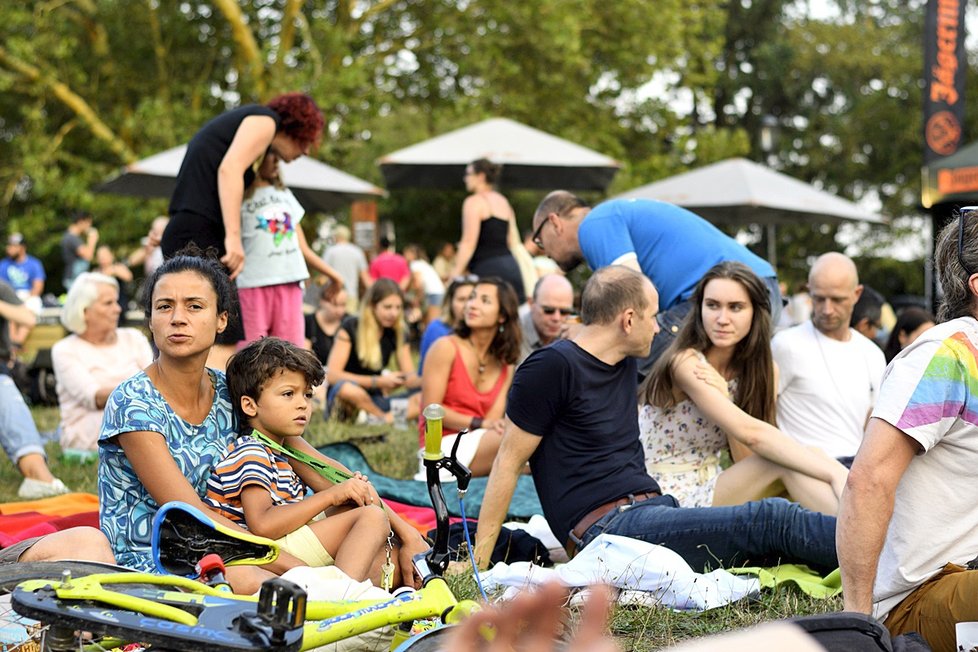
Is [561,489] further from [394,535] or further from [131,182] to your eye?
[131,182]

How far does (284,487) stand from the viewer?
11.8 feet

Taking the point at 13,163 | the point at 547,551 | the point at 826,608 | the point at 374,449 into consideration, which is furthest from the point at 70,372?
the point at 13,163

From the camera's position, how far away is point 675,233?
5.59 meters

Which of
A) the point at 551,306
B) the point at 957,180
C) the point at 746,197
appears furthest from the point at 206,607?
the point at 746,197

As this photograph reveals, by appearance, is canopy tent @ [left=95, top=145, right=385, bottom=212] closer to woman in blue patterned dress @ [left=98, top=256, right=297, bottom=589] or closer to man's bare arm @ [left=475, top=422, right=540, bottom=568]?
man's bare arm @ [left=475, top=422, right=540, bottom=568]

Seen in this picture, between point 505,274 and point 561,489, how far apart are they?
483 centimetres

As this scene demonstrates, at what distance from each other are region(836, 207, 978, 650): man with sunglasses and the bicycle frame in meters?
0.96

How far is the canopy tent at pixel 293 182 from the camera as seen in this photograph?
12.7 meters

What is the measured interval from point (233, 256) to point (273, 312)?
633mm

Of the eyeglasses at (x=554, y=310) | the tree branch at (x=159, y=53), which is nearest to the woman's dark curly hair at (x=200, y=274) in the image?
the eyeglasses at (x=554, y=310)

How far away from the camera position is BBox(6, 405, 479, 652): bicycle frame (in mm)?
2055

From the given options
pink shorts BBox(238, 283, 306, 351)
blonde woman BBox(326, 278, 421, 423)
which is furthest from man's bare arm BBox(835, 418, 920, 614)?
A: blonde woman BBox(326, 278, 421, 423)

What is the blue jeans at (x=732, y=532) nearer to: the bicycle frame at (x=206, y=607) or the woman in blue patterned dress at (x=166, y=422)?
the woman in blue patterned dress at (x=166, y=422)

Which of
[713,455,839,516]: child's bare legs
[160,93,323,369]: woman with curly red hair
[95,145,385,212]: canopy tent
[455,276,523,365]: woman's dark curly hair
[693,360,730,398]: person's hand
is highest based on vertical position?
[95,145,385,212]: canopy tent
